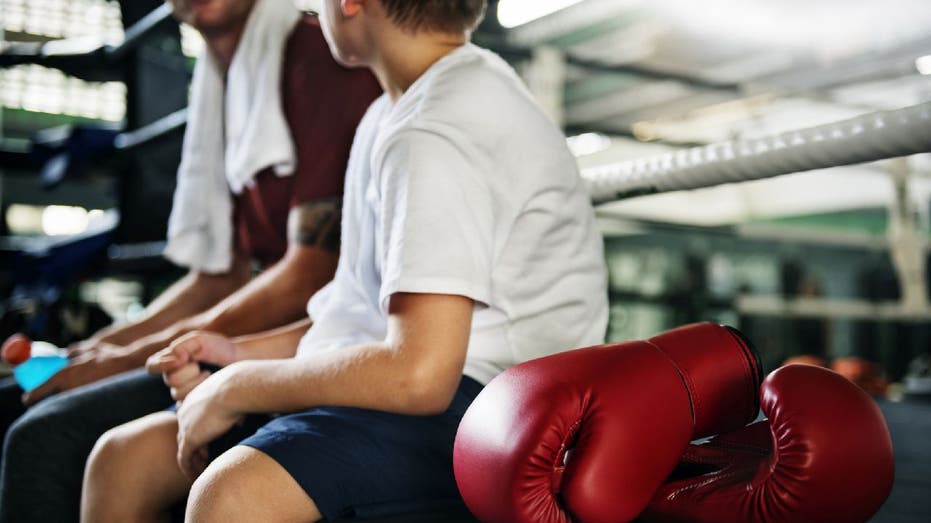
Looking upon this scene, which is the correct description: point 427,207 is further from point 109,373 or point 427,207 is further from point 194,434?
point 109,373

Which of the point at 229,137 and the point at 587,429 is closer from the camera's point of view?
the point at 587,429

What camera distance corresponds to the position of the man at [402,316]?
2.37 ft

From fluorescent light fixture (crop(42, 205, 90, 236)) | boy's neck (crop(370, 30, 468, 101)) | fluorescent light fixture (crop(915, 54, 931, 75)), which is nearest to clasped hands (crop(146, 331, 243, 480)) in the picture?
boy's neck (crop(370, 30, 468, 101))

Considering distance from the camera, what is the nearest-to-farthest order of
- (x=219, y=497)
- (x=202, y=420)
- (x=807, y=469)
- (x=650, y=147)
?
(x=807, y=469) < (x=219, y=497) < (x=202, y=420) < (x=650, y=147)

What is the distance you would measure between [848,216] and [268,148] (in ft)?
25.3

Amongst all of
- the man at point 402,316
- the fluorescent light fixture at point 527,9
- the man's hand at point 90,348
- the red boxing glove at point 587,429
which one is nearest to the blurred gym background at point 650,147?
the fluorescent light fixture at point 527,9

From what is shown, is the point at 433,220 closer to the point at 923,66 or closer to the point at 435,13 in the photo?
the point at 435,13

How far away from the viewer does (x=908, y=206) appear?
3.52 metres

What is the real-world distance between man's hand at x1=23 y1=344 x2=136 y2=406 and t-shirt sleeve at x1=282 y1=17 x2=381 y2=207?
1.23ft

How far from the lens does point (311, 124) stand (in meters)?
1.30

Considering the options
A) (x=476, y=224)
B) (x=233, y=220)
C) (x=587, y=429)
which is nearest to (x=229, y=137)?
(x=233, y=220)

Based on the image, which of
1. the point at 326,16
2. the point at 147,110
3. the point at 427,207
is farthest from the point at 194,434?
the point at 147,110

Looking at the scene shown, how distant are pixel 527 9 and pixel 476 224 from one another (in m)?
3.68

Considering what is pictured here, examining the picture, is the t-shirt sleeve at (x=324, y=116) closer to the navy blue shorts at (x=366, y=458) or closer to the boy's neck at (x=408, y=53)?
the boy's neck at (x=408, y=53)
